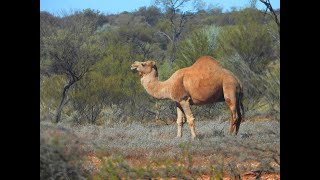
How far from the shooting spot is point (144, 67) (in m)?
9.64

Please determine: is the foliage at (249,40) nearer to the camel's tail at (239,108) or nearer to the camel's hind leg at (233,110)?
the camel's tail at (239,108)

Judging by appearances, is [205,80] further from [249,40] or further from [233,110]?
[249,40]

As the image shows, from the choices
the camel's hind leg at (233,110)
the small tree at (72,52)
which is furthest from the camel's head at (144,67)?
the camel's hind leg at (233,110)

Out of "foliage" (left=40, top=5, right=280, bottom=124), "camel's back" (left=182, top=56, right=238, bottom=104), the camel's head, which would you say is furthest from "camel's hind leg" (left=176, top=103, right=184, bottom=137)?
the camel's head

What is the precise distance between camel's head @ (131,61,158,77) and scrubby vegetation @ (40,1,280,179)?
7 cm

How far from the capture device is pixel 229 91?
9.48m

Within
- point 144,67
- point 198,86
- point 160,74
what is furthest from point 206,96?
point 144,67

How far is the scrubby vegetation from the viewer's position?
9.04 meters

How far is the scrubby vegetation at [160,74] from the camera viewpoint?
9039 millimetres

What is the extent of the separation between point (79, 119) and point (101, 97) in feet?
1.73
